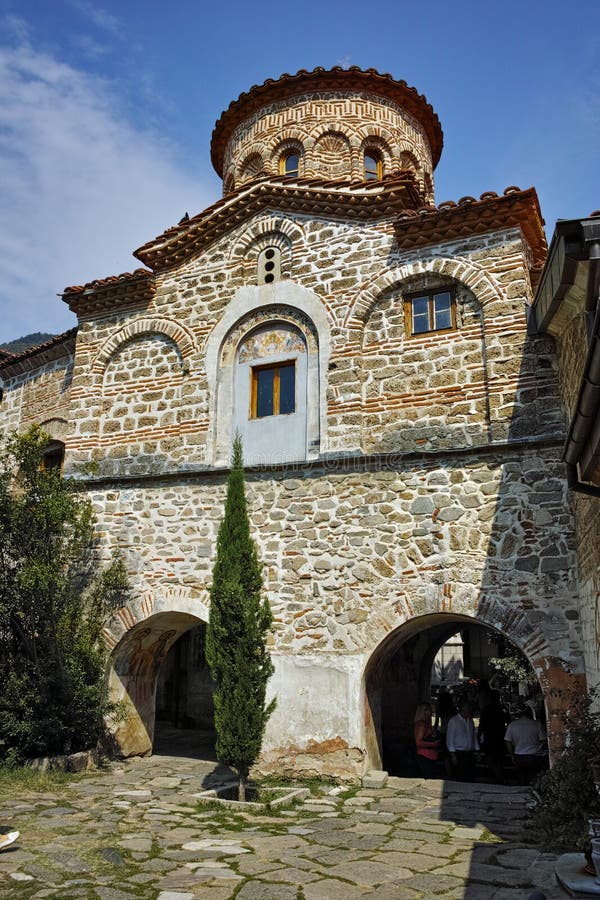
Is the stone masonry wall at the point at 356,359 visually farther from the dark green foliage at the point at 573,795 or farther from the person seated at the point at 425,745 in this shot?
the person seated at the point at 425,745

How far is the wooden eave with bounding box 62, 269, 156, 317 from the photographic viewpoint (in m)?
10.8

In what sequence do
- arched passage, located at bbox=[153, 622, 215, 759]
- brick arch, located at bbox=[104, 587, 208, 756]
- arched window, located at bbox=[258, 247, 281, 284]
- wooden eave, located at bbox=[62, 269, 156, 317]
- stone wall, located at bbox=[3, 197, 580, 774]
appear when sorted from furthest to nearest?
arched passage, located at bbox=[153, 622, 215, 759]
wooden eave, located at bbox=[62, 269, 156, 317]
arched window, located at bbox=[258, 247, 281, 284]
brick arch, located at bbox=[104, 587, 208, 756]
stone wall, located at bbox=[3, 197, 580, 774]

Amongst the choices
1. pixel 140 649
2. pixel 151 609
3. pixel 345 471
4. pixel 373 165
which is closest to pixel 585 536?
pixel 345 471

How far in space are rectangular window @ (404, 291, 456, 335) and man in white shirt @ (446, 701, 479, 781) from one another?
17.9ft

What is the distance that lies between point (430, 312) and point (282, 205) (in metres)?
2.93

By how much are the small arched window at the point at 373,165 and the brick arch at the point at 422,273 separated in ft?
16.8

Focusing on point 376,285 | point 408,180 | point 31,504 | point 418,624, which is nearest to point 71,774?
point 31,504

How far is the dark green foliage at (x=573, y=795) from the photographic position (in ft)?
17.7

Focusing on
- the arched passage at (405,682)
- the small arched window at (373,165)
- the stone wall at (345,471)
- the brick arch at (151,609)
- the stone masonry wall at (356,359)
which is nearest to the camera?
the arched passage at (405,682)

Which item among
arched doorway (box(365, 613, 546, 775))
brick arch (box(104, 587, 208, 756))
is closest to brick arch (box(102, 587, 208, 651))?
brick arch (box(104, 587, 208, 756))

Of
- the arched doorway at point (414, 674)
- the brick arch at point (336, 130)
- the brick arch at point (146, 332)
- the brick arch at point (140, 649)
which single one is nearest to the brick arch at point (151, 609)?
the brick arch at point (140, 649)

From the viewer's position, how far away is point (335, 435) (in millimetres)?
8984

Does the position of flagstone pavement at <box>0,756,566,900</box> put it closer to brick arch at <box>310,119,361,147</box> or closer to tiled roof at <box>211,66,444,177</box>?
brick arch at <box>310,119,361,147</box>

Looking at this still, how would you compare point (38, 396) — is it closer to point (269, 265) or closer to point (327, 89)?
point (269, 265)
